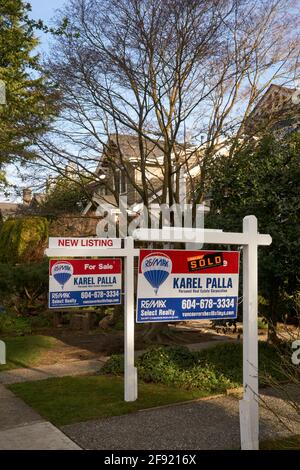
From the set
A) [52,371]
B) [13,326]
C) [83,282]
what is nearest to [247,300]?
[83,282]

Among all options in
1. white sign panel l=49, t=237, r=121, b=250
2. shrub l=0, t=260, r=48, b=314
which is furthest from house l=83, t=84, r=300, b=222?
white sign panel l=49, t=237, r=121, b=250

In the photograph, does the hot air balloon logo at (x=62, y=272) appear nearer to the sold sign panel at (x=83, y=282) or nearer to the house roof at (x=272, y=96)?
the sold sign panel at (x=83, y=282)

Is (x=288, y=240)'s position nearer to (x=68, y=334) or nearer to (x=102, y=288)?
(x=102, y=288)

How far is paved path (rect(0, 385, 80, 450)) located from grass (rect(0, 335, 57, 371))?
329cm

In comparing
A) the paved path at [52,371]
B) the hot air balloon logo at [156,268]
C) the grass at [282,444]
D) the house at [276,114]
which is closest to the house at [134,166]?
the house at [276,114]

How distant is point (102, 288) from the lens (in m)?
8.25

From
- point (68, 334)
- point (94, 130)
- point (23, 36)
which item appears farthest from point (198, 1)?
point (68, 334)

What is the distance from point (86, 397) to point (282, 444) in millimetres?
2944

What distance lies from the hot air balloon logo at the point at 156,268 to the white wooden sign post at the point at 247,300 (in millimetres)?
452

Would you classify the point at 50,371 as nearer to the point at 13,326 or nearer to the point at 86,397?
the point at 86,397

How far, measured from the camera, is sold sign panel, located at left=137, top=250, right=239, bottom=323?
582 cm

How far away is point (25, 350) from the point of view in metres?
11.3

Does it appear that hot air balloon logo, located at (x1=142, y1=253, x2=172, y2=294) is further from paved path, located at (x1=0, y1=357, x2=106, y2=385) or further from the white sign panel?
paved path, located at (x1=0, y1=357, x2=106, y2=385)

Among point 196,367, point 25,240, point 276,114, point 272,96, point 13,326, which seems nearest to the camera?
point 196,367
